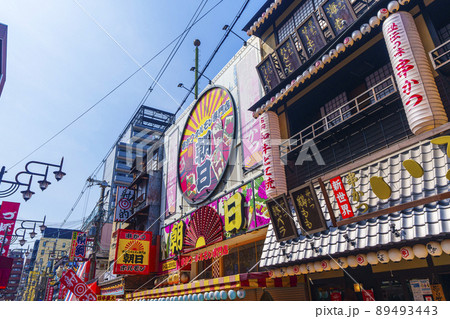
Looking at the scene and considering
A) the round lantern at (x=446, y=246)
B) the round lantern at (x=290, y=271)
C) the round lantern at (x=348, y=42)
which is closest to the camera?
the round lantern at (x=446, y=246)

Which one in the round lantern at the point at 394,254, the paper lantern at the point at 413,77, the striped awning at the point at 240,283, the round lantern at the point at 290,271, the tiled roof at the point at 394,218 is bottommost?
the striped awning at the point at 240,283

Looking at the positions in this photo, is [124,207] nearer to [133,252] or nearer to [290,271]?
[133,252]

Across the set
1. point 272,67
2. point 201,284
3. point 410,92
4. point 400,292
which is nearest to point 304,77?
point 272,67

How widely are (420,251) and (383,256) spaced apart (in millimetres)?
871

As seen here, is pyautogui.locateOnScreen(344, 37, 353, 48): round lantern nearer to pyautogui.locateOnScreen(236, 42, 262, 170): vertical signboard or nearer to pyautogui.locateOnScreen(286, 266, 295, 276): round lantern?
pyautogui.locateOnScreen(236, 42, 262, 170): vertical signboard

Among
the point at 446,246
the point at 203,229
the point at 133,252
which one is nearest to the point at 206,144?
the point at 203,229

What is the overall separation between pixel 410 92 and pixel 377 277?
5601 millimetres

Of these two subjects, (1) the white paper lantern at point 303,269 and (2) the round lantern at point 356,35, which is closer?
(1) the white paper lantern at point 303,269

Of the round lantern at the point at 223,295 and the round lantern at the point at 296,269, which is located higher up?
the round lantern at the point at 296,269

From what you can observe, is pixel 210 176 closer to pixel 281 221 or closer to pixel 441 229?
pixel 281 221

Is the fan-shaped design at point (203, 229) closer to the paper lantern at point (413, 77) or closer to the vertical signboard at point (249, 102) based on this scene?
the vertical signboard at point (249, 102)

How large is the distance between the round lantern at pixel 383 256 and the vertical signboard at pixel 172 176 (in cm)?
1697

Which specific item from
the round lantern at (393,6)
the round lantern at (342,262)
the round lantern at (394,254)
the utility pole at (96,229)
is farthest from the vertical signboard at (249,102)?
the utility pole at (96,229)

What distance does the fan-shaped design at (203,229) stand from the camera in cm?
1564
